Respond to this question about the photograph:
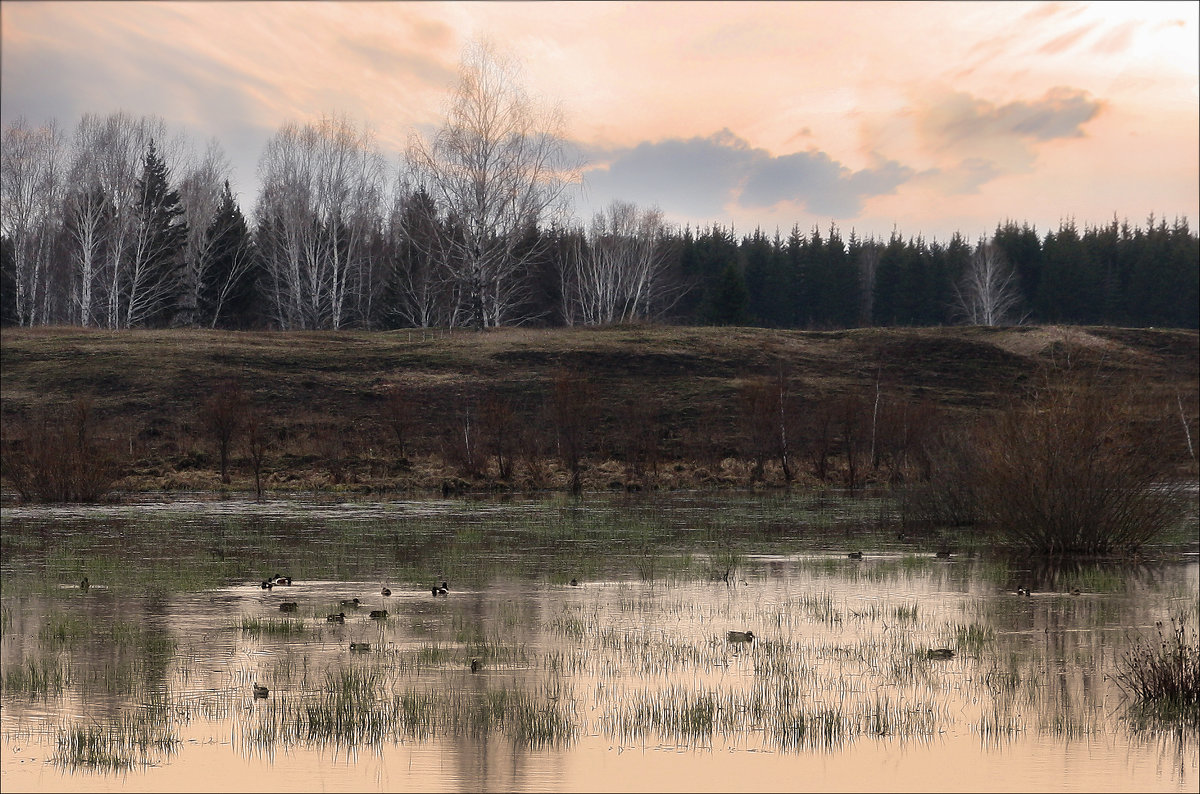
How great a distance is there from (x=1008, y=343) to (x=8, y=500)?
56.2 metres

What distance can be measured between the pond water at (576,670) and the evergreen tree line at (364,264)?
147 feet

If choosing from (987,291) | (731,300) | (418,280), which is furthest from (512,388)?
(987,291)

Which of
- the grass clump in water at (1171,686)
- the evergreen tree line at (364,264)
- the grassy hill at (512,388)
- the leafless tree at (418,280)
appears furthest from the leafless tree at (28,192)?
the grass clump in water at (1171,686)

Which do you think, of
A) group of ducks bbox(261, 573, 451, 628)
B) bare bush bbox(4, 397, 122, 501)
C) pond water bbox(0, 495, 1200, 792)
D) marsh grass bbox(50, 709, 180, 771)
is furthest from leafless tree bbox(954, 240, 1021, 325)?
marsh grass bbox(50, 709, 180, 771)

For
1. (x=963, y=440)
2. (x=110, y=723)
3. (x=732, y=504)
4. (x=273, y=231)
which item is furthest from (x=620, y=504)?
(x=273, y=231)

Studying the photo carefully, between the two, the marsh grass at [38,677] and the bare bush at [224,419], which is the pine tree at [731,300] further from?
the marsh grass at [38,677]

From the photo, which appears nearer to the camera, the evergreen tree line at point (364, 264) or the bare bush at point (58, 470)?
the bare bush at point (58, 470)

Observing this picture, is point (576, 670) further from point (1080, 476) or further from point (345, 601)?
point (1080, 476)

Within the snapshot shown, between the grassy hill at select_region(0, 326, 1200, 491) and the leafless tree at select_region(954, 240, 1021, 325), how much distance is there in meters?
22.4

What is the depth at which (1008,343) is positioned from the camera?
72.0 metres

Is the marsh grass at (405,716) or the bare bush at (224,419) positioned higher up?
the bare bush at (224,419)

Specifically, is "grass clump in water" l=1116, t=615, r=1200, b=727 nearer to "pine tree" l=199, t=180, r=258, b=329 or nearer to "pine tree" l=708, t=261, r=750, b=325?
"pine tree" l=199, t=180, r=258, b=329

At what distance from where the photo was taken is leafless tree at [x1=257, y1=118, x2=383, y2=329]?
76.1 m

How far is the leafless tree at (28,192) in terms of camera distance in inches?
2968
